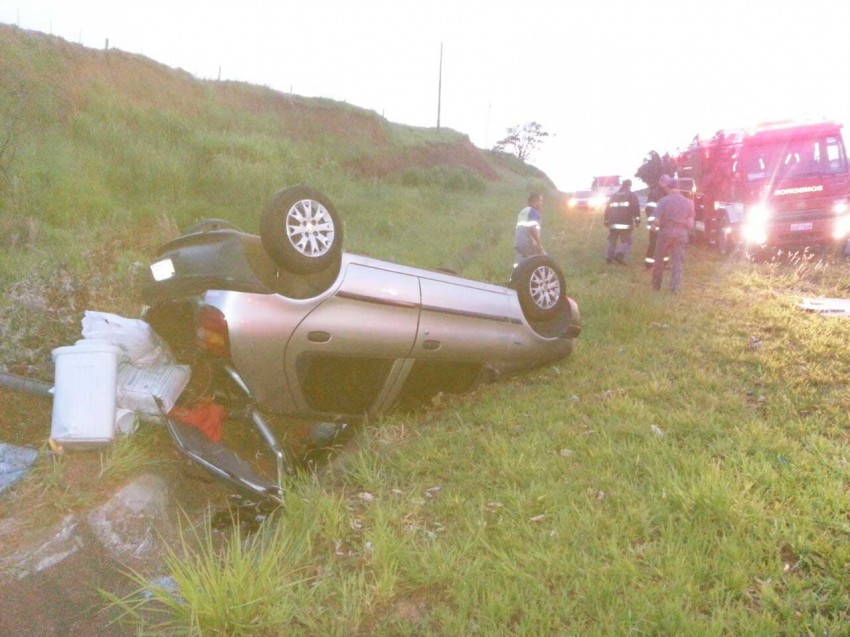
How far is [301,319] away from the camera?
4.07m

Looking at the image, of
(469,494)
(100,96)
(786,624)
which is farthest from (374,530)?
Result: (100,96)

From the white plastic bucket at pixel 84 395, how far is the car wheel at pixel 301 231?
44.8 inches

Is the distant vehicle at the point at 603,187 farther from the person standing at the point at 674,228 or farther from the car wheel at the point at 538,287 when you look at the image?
the car wheel at the point at 538,287

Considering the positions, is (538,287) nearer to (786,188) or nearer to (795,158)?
(786,188)

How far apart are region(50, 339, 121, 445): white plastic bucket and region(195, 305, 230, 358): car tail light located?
1.91 feet

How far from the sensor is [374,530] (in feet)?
11.3

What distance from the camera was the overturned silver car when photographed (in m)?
3.85

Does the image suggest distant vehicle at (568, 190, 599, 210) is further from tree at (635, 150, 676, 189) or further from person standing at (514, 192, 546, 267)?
person standing at (514, 192, 546, 267)

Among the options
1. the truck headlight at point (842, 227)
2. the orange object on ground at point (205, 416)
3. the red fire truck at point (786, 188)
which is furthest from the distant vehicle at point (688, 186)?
the orange object on ground at point (205, 416)

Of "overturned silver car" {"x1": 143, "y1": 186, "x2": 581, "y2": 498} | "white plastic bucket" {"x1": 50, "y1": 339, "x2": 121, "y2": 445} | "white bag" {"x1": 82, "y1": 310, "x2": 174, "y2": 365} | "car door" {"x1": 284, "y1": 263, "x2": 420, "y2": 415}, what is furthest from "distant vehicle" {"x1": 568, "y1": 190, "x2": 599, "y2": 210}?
"white plastic bucket" {"x1": 50, "y1": 339, "x2": 121, "y2": 445}

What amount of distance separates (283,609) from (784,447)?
2903 millimetres

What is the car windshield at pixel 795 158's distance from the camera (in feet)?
39.3

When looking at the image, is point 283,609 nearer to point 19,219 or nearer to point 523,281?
point 523,281

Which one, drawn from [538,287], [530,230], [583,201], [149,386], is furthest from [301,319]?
[583,201]
